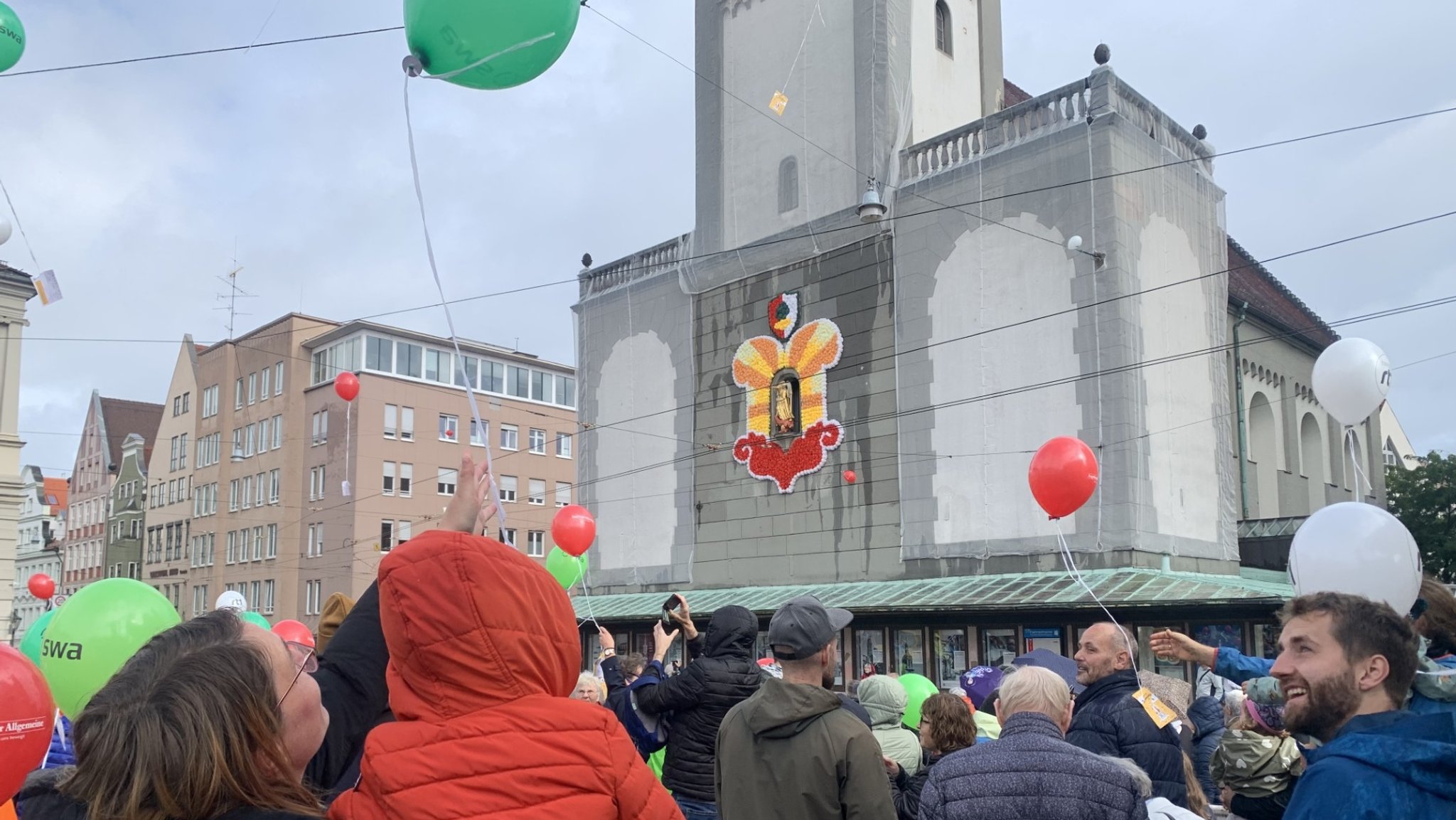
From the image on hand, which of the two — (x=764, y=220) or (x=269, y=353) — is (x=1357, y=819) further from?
(x=269, y=353)

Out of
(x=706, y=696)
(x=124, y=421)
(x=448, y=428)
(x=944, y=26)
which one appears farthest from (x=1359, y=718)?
(x=124, y=421)

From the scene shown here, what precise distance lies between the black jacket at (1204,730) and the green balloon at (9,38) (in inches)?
362

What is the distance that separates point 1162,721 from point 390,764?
146 inches

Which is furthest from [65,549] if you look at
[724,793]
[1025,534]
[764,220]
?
Answer: [724,793]

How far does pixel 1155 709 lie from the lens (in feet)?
16.0

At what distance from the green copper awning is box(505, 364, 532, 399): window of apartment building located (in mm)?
37185

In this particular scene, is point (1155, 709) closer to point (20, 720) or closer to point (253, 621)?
point (253, 621)

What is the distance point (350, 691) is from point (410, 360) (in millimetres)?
53624

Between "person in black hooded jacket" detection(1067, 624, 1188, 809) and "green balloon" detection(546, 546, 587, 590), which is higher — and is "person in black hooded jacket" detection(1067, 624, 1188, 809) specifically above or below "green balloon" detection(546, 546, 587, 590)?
below

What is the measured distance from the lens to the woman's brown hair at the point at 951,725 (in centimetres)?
497

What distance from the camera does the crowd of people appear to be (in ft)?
6.92

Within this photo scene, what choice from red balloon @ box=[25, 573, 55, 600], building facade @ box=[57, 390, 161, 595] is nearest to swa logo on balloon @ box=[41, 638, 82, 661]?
red balloon @ box=[25, 573, 55, 600]

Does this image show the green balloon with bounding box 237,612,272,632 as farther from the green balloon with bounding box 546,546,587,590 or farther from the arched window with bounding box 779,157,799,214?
the arched window with bounding box 779,157,799,214

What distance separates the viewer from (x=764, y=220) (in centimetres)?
2438
